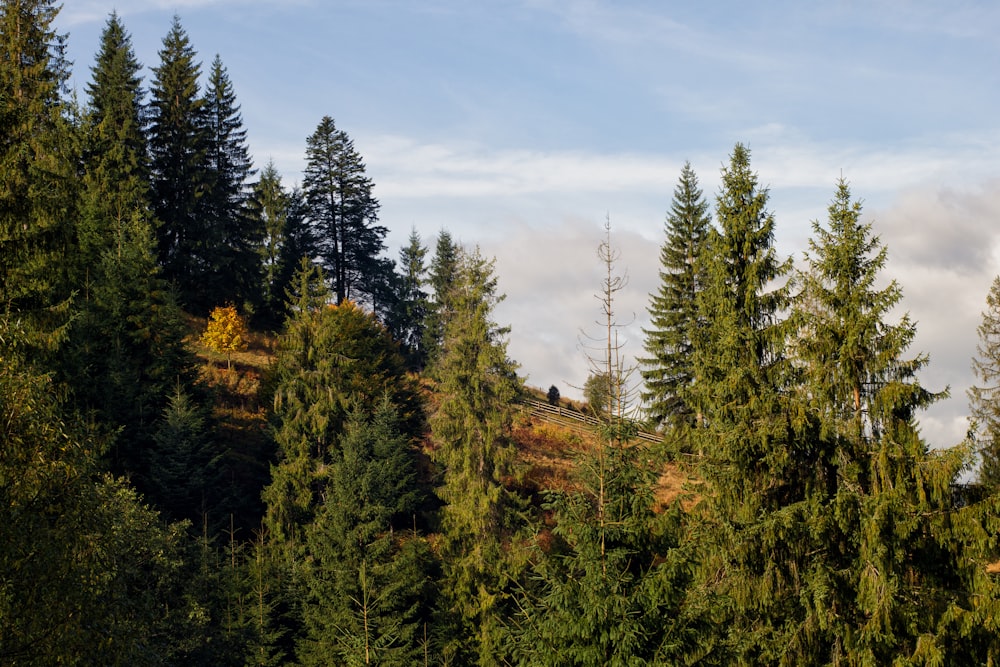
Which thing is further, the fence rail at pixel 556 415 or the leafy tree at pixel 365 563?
the fence rail at pixel 556 415

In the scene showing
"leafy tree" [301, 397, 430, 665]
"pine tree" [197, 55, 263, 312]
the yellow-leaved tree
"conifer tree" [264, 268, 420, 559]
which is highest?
"pine tree" [197, 55, 263, 312]

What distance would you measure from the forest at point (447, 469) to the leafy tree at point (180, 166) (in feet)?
1.14

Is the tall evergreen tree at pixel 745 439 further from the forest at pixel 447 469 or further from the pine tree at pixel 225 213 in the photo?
the pine tree at pixel 225 213

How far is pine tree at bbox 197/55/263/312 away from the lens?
61.4 metres

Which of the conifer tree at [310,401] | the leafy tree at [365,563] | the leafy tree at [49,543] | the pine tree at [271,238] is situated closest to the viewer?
the leafy tree at [49,543]

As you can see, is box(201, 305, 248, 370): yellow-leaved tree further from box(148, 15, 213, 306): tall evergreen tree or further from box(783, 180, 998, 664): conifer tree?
box(783, 180, 998, 664): conifer tree

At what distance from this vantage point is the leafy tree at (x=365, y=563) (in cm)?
3120

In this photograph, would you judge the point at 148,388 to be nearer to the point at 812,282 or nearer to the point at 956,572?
the point at 812,282

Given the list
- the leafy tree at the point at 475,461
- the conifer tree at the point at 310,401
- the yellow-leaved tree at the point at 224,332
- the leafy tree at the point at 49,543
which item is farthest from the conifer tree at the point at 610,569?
the yellow-leaved tree at the point at 224,332

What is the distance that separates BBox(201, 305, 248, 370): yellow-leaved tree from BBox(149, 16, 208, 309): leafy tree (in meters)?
4.63

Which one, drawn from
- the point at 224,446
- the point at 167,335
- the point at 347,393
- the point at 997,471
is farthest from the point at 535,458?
the point at 997,471

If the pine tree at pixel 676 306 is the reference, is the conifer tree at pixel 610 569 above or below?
below

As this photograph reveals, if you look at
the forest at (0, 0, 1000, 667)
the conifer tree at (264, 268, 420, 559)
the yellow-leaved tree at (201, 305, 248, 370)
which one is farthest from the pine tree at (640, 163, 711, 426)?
the yellow-leaved tree at (201, 305, 248, 370)

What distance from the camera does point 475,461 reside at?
127ft
